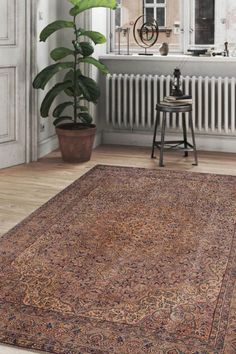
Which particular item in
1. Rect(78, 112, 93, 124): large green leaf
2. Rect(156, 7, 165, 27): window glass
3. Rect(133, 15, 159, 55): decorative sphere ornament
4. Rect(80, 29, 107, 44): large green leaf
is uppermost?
Rect(156, 7, 165, 27): window glass

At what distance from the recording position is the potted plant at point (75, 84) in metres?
5.03

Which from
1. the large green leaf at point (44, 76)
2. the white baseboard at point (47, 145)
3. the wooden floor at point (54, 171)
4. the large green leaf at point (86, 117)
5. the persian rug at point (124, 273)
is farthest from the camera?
the white baseboard at point (47, 145)

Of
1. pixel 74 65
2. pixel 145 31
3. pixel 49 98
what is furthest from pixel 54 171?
pixel 145 31

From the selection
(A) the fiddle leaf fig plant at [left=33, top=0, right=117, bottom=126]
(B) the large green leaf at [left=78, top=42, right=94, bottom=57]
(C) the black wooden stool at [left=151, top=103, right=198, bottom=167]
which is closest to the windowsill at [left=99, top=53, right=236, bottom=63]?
(C) the black wooden stool at [left=151, top=103, right=198, bottom=167]

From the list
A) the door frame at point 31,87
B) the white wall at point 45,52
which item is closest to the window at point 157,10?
the white wall at point 45,52

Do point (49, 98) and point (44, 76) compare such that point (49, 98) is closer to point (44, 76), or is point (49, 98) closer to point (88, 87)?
point (44, 76)

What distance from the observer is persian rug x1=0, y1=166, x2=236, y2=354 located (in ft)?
7.44

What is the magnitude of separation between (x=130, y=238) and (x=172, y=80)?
9.08 feet

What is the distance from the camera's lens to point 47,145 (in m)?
5.70

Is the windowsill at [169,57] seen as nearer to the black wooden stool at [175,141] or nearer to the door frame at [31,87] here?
the black wooden stool at [175,141]

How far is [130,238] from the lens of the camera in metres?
3.38

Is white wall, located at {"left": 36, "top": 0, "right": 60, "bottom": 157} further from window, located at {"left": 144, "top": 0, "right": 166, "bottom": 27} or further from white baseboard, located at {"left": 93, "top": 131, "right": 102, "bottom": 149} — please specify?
window, located at {"left": 144, "top": 0, "right": 166, "bottom": 27}

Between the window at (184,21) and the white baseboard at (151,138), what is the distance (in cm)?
91

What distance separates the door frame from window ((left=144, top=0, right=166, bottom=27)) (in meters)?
1.43
